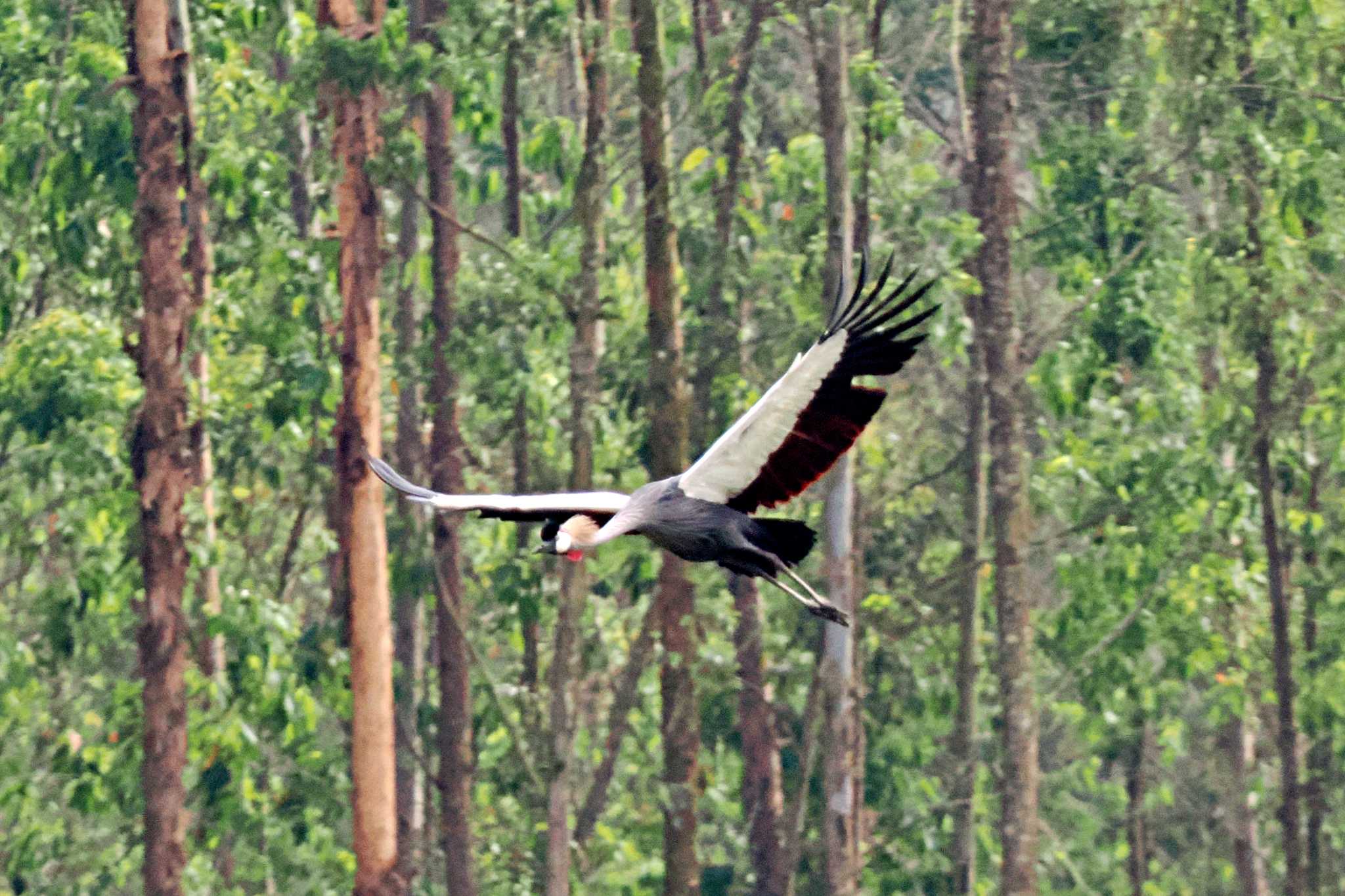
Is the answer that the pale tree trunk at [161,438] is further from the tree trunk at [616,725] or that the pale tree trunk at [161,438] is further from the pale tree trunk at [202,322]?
the tree trunk at [616,725]

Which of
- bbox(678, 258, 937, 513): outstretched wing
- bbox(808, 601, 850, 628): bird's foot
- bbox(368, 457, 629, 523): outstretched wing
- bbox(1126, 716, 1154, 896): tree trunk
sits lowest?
bbox(1126, 716, 1154, 896): tree trunk

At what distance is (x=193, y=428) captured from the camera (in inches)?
688

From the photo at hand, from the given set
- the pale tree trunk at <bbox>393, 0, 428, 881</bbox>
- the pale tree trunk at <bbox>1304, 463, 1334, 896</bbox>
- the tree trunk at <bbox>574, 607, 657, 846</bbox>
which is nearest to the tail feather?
the tree trunk at <bbox>574, 607, 657, 846</bbox>

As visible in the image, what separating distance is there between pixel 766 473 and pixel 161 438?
797 centimetres

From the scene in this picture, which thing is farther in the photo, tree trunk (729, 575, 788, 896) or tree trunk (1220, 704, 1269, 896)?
tree trunk (1220, 704, 1269, 896)

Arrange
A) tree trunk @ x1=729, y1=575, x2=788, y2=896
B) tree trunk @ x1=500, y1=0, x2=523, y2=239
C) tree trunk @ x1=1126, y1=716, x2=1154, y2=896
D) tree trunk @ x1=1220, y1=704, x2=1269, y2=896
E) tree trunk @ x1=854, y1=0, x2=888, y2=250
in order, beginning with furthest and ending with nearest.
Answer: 1. tree trunk @ x1=1126, y1=716, x2=1154, y2=896
2. tree trunk @ x1=1220, y1=704, x2=1269, y2=896
3. tree trunk @ x1=729, y1=575, x2=788, y2=896
4. tree trunk @ x1=500, y1=0, x2=523, y2=239
5. tree trunk @ x1=854, y1=0, x2=888, y2=250

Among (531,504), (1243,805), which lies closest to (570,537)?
(531,504)

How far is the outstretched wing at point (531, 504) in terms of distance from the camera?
29.1 feet

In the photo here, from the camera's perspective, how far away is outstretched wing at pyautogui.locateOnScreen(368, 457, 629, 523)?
8867mm

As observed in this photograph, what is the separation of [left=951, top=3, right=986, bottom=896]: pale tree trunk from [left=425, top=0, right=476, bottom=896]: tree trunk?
4.11 metres

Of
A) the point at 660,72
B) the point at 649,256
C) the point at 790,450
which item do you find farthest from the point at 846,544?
the point at 790,450

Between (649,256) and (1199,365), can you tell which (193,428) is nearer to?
(649,256)

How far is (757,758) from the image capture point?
20.7 m

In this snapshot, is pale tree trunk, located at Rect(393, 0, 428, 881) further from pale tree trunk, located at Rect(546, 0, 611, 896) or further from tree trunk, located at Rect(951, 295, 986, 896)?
tree trunk, located at Rect(951, 295, 986, 896)
